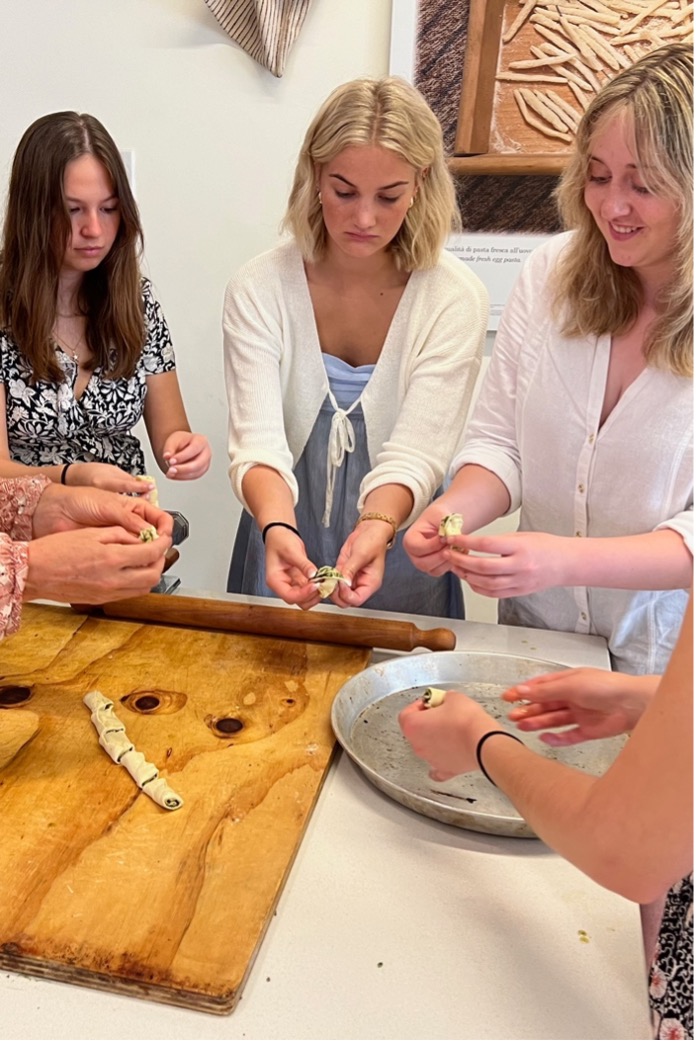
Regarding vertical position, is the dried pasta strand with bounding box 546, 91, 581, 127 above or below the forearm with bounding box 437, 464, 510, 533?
above

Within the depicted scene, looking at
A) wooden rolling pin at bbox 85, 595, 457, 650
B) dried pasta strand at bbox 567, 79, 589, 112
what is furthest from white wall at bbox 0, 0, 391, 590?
wooden rolling pin at bbox 85, 595, 457, 650

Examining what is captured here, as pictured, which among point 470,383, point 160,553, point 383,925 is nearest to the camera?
point 383,925

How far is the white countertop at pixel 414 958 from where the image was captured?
29.7 inches

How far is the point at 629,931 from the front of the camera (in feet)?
2.84

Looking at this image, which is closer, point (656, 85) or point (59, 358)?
point (656, 85)

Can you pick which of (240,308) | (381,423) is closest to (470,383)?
(381,423)

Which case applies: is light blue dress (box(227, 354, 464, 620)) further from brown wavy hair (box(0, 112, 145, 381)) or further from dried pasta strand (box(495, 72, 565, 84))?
dried pasta strand (box(495, 72, 565, 84))

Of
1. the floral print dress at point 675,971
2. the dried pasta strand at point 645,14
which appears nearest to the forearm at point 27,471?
the floral print dress at point 675,971

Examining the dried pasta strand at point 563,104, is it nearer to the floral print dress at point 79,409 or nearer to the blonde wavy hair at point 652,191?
the blonde wavy hair at point 652,191

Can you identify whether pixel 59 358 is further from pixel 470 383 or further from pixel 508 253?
pixel 508 253

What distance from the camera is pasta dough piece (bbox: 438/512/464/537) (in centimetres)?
138

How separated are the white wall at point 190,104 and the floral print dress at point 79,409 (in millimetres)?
808

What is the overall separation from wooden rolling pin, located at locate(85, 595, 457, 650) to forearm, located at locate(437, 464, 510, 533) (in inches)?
9.1

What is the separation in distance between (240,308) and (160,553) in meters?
0.75
